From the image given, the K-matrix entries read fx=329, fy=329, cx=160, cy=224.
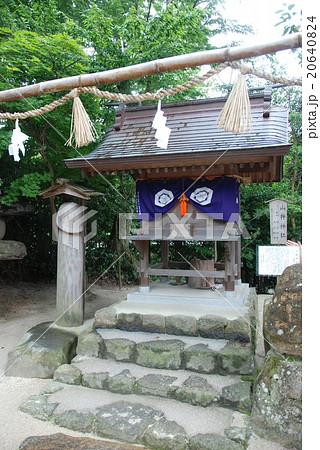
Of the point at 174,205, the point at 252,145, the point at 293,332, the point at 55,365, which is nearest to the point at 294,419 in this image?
the point at 293,332

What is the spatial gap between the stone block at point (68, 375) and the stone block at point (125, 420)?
73cm

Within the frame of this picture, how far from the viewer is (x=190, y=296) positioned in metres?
5.79

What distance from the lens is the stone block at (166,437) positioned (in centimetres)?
307

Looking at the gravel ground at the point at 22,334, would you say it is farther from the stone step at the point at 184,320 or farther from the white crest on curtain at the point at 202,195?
the white crest on curtain at the point at 202,195

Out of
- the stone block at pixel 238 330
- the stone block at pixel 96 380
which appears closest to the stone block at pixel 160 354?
the stone block at pixel 96 380

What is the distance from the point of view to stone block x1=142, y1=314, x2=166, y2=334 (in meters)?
4.96

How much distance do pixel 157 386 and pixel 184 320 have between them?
1.15 m

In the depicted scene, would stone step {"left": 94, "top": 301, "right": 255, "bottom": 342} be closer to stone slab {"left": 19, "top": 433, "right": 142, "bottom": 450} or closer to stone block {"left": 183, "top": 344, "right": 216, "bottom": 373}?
stone block {"left": 183, "top": 344, "right": 216, "bottom": 373}

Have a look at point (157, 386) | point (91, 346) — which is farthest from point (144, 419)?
point (91, 346)

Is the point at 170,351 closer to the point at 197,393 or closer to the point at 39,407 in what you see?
the point at 197,393

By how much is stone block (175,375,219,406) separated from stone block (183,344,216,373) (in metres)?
0.28

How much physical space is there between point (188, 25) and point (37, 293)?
809cm

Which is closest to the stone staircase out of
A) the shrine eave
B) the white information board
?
the white information board

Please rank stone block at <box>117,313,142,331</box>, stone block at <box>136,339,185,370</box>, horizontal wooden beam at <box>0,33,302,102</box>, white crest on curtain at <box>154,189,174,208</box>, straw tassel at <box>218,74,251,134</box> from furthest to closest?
white crest on curtain at <box>154,189,174,208</box> < stone block at <box>117,313,142,331</box> < stone block at <box>136,339,185,370</box> < straw tassel at <box>218,74,251,134</box> < horizontal wooden beam at <box>0,33,302,102</box>
